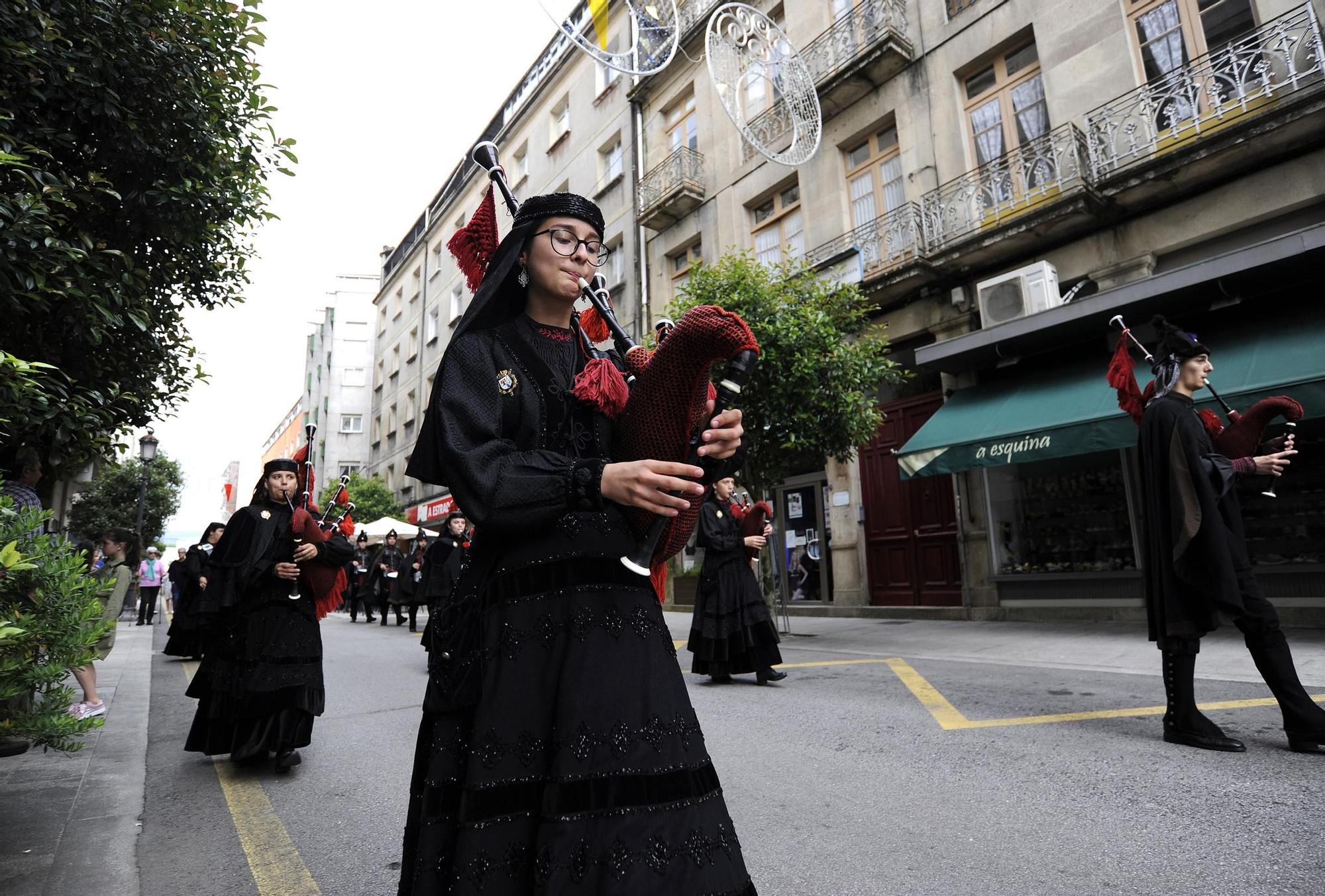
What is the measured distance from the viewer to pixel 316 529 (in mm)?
4742

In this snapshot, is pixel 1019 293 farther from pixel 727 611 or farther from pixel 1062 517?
pixel 727 611

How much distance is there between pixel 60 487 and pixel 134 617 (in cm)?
1397

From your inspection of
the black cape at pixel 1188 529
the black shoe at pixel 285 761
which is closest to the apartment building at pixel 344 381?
the black shoe at pixel 285 761

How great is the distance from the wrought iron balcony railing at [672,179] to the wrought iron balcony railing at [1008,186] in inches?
258

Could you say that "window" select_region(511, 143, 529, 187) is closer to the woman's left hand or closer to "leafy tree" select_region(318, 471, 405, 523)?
"leafy tree" select_region(318, 471, 405, 523)

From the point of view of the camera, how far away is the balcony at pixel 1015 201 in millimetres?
10734

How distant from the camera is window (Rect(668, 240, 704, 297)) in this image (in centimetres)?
1867

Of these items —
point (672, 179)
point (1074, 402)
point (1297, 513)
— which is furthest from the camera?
point (672, 179)

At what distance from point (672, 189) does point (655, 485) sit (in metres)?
17.9

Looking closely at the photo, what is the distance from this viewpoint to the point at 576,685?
1.59m

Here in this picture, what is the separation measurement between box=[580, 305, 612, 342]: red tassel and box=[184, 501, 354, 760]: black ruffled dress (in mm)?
3187

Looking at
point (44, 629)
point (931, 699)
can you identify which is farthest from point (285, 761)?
point (931, 699)

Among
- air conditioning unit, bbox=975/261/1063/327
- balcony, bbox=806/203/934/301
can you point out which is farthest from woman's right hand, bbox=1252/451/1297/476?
balcony, bbox=806/203/934/301

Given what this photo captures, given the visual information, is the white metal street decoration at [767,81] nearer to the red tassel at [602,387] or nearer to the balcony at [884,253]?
the balcony at [884,253]
